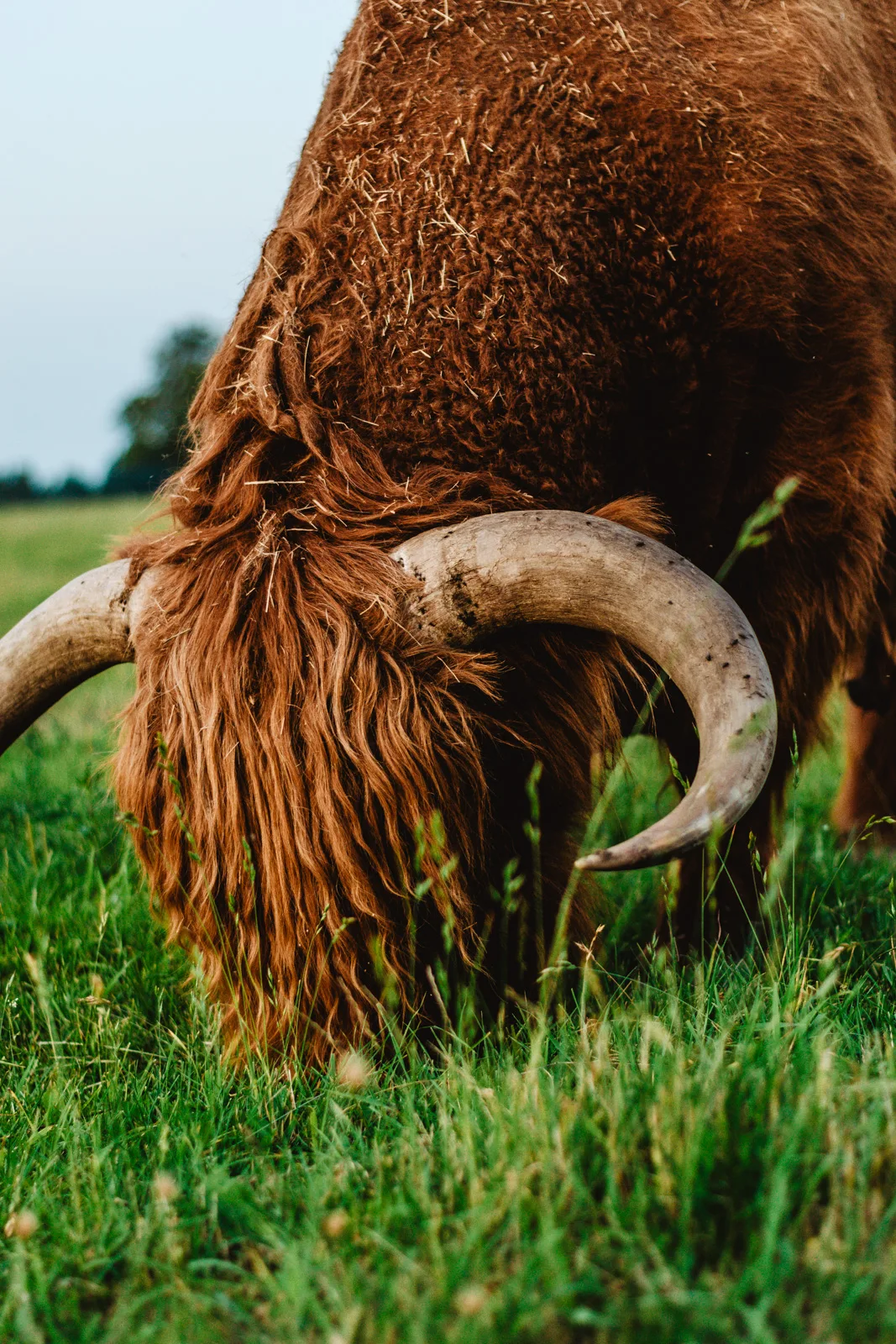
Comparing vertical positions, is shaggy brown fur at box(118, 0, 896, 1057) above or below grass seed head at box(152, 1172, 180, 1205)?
above

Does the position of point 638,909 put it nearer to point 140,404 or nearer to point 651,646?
point 651,646

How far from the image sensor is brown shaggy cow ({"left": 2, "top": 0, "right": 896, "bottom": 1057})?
2.34 m

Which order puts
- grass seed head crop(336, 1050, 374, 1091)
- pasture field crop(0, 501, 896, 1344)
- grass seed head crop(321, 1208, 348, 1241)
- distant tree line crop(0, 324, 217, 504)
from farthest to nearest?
distant tree line crop(0, 324, 217, 504) → grass seed head crop(336, 1050, 374, 1091) → grass seed head crop(321, 1208, 348, 1241) → pasture field crop(0, 501, 896, 1344)

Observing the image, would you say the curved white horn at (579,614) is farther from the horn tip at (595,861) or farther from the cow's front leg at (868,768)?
the cow's front leg at (868,768)

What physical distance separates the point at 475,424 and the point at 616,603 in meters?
0.59

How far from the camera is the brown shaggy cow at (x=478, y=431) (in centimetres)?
234

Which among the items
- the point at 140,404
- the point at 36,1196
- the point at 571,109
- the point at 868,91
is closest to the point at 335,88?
the point at 571,109

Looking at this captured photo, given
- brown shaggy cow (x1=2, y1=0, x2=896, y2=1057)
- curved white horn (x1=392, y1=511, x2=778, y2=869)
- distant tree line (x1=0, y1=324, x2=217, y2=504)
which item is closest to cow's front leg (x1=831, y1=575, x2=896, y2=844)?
brown shaggy cow (x1=2, y1=0, x2=896, y2=1057)

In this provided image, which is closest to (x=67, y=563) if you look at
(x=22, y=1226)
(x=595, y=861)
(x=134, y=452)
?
(x=22, y=1226)

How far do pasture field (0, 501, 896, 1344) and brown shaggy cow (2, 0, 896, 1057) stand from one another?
301 mm

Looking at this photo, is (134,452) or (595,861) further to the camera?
(134,452)

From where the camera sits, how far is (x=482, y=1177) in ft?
5.25

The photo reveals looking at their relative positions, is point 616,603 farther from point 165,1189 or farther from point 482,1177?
point 165,1189

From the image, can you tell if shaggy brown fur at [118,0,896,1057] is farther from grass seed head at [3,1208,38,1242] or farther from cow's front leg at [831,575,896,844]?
cow's front leg at [831,575,896,844]
